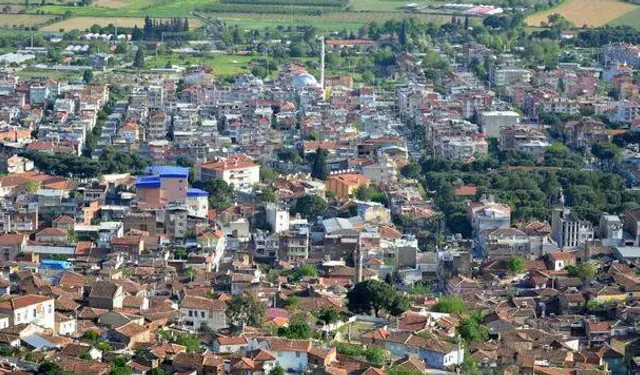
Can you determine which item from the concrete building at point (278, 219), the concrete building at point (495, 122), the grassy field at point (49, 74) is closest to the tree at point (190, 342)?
the concrete building at point (278, 219)

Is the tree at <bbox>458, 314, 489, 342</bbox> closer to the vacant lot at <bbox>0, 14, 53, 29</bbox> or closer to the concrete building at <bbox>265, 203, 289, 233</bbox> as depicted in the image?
the concrete building at <bbox>265, 203, 289, 233</bbox>

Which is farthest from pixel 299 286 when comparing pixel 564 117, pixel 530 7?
pixel 530 7

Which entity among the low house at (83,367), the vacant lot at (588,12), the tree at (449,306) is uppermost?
the low house at (83,367)

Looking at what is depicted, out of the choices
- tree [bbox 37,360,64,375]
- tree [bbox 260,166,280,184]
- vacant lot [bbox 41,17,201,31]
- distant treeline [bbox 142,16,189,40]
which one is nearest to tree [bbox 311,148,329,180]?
tree [bbox 260,166,280,184]

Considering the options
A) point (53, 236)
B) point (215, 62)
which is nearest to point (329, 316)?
point (53, 236)

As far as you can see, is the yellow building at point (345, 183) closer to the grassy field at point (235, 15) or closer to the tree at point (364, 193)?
the tree at point (364, 193)

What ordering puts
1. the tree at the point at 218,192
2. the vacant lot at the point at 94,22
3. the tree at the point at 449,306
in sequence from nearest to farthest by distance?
the tree at the point at 449,306 < the tree at the point at 218,192 < the vacant lot at the point at 94,22
